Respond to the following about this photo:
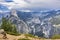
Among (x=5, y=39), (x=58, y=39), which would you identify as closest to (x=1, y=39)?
(x=5, y=39)

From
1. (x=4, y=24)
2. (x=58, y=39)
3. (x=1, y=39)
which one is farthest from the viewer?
(x=4, y=24)

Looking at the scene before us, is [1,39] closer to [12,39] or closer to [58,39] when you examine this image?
[12,39]

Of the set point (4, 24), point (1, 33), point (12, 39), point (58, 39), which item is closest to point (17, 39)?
point (12, 39)

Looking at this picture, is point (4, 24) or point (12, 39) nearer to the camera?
point (12, 39)

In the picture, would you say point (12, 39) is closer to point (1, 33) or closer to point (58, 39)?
point (1, 33)

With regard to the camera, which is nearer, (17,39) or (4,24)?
(17,39)

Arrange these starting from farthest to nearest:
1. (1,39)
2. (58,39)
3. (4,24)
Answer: (4,24), (58,39), (1,39)

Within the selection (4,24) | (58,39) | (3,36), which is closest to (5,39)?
(3,36)

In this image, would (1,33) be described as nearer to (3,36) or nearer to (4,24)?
(3,36)
